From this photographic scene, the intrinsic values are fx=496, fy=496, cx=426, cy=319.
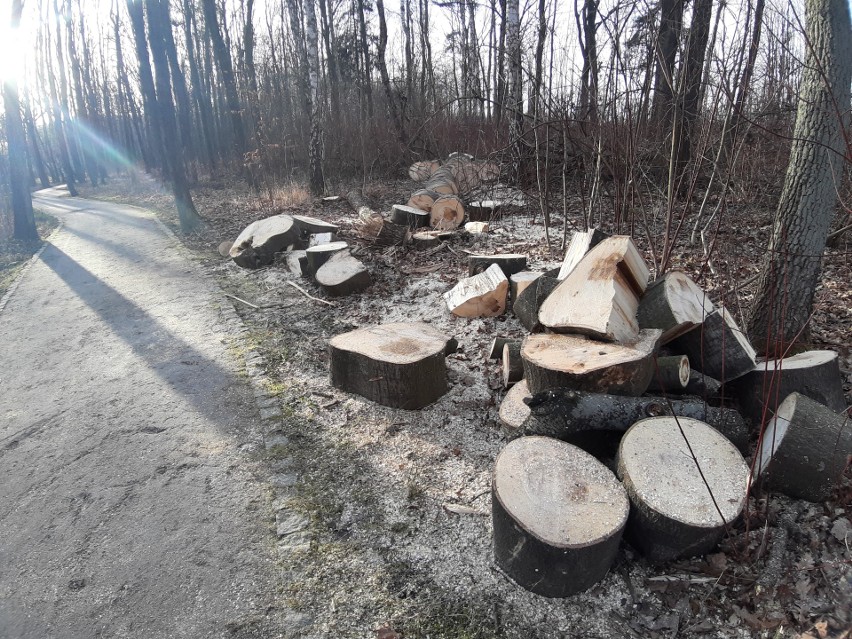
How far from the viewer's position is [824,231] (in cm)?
309

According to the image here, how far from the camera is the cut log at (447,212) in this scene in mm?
7270

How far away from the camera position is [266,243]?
23.3ft

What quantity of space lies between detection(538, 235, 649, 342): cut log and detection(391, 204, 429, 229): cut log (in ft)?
14.1

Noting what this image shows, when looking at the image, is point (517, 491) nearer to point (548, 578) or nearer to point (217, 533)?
point (548, 578)

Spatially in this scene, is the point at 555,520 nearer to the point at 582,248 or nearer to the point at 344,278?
the point at 582,248

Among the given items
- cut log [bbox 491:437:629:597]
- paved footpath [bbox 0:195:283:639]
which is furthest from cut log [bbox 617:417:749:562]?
paved footpath [bbox 0:195:283:639]

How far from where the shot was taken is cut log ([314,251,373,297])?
5.45 metres

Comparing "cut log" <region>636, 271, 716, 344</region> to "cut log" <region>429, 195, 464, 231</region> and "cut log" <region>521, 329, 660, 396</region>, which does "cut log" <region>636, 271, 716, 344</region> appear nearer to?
"cut log" <region>521, 329, 660, 396</region>

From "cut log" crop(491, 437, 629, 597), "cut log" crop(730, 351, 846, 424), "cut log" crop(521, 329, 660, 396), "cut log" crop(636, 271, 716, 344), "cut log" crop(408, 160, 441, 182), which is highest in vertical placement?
"cut log" crop(408, 160, 441, 182)

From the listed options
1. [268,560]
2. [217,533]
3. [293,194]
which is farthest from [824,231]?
[293,194]

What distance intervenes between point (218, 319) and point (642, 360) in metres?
4.45

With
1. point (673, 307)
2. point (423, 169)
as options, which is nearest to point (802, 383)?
point (673, 307)

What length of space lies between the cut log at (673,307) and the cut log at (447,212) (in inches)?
174

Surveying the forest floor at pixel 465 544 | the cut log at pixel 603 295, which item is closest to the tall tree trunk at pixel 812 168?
the forest floor at pixel 465 544
